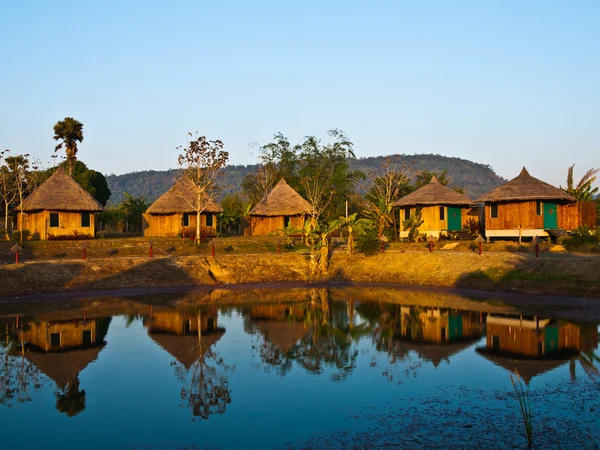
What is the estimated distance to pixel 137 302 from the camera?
27125mm

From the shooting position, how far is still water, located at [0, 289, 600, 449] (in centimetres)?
1087

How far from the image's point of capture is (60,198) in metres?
42.2

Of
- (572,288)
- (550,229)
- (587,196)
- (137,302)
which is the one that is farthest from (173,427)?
(587,196)

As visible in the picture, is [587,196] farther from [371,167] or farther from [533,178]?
[371,167]

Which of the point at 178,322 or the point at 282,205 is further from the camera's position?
the point at 282,205

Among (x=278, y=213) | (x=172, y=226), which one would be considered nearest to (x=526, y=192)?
(x=278, y=213)

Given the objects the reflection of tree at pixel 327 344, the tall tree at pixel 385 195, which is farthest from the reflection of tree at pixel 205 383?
the tall tree at pixel 385 195

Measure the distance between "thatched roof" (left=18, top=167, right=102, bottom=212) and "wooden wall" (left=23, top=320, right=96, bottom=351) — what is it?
21453mm

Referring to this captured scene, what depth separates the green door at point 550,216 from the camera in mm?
37562

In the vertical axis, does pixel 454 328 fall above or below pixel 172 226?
below

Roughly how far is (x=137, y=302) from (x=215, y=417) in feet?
52.9

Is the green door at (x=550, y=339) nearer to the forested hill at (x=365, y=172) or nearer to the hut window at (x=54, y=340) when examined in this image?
the hut window at (x=54, y=340)

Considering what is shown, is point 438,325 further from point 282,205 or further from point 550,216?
point 282,205

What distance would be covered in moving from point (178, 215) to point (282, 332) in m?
27.8
